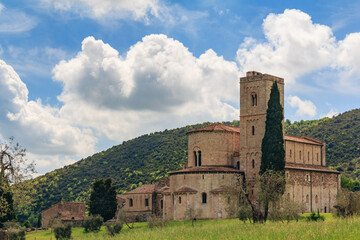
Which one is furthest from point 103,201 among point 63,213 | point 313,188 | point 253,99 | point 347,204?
point 347,204

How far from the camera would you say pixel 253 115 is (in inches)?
2490

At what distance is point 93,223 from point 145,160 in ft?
149

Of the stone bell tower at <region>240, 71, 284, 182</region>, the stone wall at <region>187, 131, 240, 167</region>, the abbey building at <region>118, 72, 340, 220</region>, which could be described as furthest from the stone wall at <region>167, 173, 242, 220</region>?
the stone wall at <region>187, 131, 240, 167</region>

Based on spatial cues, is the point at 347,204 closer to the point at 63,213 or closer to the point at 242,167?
the point at 242,167

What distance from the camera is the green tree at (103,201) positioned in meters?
70.2

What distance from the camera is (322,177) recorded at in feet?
217

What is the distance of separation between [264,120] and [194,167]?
405 inches

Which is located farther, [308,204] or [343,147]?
[343,147]

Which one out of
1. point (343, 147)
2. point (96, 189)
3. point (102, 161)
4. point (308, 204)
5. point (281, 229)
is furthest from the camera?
point (102, 161)

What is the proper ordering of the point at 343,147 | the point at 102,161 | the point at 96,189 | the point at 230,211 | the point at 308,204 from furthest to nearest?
1. the point at 102,161
2. the point at 343,147
3. the point at 96,189
4. the point at 308,204
5. the point at 230,211

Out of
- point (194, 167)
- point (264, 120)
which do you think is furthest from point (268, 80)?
point (194, 167)

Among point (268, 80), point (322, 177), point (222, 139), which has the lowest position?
point (322, 177)

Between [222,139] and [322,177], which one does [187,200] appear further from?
[322,177]

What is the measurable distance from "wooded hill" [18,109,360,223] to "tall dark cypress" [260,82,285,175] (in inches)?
1427
